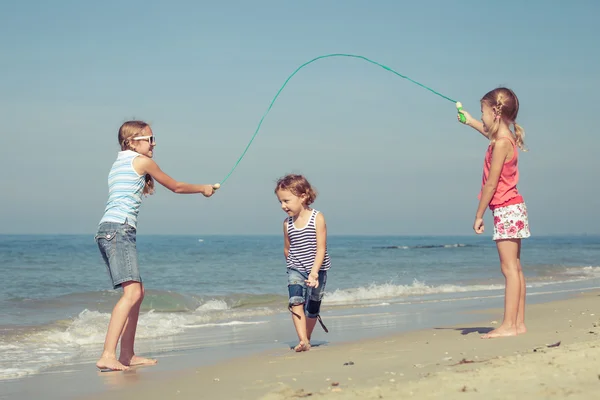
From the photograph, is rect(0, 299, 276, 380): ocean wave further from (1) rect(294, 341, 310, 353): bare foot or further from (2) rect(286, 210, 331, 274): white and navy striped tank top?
(2) rect(286, 210, 331, 274): white and navy striped tank top

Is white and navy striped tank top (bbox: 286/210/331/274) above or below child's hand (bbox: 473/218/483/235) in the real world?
below

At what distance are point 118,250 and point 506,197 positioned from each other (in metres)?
2.73

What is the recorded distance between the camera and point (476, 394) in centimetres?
310

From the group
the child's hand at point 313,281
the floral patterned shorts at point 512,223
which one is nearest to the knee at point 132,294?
the child's hand at point 313,281

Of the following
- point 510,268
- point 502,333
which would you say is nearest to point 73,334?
point 502,333

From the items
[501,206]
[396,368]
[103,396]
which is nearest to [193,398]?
[103,396]

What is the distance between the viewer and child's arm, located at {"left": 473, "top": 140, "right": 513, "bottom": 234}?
5141 mm

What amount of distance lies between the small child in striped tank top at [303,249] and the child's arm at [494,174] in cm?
116

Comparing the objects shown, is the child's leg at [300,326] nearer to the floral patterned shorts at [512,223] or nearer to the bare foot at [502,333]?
the bare foot at [502,333]

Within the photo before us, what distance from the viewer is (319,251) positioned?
5613 millimetres

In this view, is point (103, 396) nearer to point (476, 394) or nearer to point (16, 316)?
point (476, 394)

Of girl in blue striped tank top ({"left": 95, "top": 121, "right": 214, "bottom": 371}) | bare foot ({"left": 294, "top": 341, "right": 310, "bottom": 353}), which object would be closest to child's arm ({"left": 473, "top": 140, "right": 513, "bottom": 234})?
bare foot ({"left": 294, "top": 341, "right": 310, "bottom": 353})

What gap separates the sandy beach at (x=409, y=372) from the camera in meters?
3.24

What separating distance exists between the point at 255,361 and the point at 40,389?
139 cm
